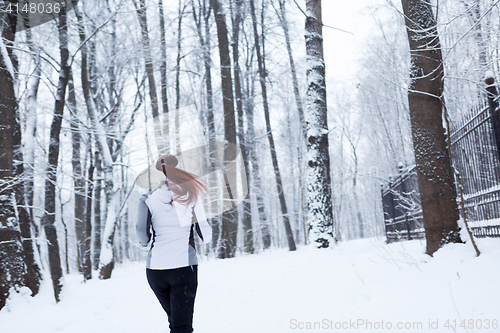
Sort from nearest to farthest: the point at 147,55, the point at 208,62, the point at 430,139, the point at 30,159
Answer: the point at 430,139 → the point at 30,159 → the point at 147,55 → the point at 208,62

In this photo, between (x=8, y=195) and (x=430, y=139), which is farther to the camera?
(x=8, y=195)

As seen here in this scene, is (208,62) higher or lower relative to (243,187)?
higher

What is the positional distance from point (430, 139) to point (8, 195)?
573 centimetres

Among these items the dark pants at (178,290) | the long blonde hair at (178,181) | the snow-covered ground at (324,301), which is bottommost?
the snow-covered ground at (324,301)

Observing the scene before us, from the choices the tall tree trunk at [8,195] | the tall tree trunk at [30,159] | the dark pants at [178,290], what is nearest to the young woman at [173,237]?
the dark pants at [178,290]

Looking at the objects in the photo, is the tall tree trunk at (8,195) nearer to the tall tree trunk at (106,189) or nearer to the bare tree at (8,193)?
the bare tree at (8,193)

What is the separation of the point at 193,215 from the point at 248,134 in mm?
12994

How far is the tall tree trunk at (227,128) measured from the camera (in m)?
11.3

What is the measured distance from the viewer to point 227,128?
1162 cm

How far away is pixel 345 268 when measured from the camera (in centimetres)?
537

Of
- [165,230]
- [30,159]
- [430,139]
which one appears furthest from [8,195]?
[430,139]

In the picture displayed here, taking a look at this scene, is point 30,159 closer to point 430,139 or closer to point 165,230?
point 165,230

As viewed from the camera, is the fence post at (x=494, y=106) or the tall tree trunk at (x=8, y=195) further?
the tall tree trunk at (x=8, y=195)

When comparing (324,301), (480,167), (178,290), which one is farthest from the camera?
(480,167)
